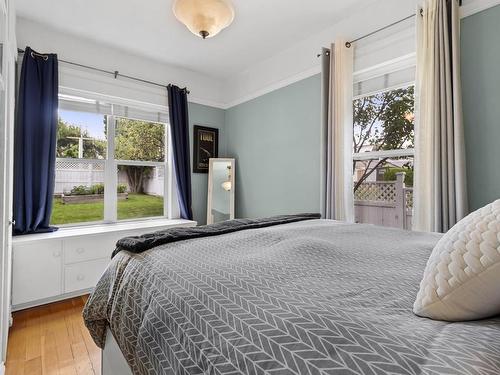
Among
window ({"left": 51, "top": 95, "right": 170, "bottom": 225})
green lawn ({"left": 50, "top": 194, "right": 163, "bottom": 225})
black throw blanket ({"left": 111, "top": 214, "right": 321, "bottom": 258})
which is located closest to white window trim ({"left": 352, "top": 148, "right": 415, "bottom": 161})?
black throw blanket ({"left": 111, "top": 214, "right": 321, "bottom": 258})

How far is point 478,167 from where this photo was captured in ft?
6.16

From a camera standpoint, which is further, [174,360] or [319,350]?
[174,360]

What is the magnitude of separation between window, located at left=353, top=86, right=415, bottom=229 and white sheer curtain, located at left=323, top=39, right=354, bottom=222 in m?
0.18

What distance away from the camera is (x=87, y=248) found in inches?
108

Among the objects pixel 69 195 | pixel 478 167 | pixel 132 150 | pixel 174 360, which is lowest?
pixel 174 360

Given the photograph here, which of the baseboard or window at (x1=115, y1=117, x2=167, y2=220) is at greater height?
window at (x1=115, y1=117, x2=167, y2=220)

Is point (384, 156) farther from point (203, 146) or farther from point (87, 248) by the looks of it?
point (87, 248)

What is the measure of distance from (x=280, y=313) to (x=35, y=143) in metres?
3.04

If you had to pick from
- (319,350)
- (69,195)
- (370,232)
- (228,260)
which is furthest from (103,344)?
(69,195)

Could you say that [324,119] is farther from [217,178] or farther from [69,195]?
[69,195]

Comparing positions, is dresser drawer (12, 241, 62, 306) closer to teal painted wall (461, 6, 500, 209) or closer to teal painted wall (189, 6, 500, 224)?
teal painted wall (189, 6, 500, 224)

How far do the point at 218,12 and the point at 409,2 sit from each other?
61.7 inches

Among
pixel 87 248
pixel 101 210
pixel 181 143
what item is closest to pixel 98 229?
pixel 87 248

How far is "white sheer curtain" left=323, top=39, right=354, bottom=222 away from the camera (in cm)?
257
